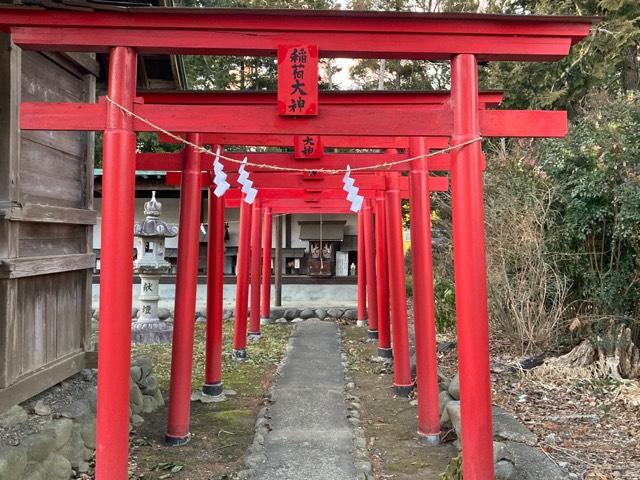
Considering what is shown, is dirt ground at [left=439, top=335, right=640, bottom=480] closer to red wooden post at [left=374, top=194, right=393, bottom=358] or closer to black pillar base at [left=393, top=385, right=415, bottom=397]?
black pillar base at [left=393, top=385, right=415, bottom=397]

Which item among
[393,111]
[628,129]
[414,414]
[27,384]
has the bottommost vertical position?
[414,414]

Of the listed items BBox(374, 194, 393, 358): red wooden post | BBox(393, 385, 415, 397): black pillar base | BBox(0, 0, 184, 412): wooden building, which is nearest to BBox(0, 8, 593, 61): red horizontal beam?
BBox(0, 0, 184, 412): wooden building

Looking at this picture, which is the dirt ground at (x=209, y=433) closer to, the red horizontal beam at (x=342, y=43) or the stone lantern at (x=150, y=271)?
the stone lantern at (x=150, y=271)

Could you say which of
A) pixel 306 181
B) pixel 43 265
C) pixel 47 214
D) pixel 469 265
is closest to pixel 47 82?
pixel 47 214

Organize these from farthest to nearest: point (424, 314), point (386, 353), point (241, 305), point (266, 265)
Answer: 1. point (266, 265)
2. point (386, 353)
3. point (241, 305)
4. point (424, 314)

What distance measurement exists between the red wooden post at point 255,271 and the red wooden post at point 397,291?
15.0ft

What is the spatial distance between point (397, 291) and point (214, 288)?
7.15ft

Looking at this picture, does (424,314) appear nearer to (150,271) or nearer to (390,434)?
(390,434)

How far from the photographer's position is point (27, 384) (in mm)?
4262

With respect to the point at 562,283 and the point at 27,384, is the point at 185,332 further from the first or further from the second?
the point at 562,283

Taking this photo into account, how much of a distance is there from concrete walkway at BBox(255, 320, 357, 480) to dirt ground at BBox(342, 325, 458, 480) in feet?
0.86

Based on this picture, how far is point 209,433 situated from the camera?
17.3ft

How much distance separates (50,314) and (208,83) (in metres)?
13.9

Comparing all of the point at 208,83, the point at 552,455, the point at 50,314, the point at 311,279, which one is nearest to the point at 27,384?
the point at 50,314
